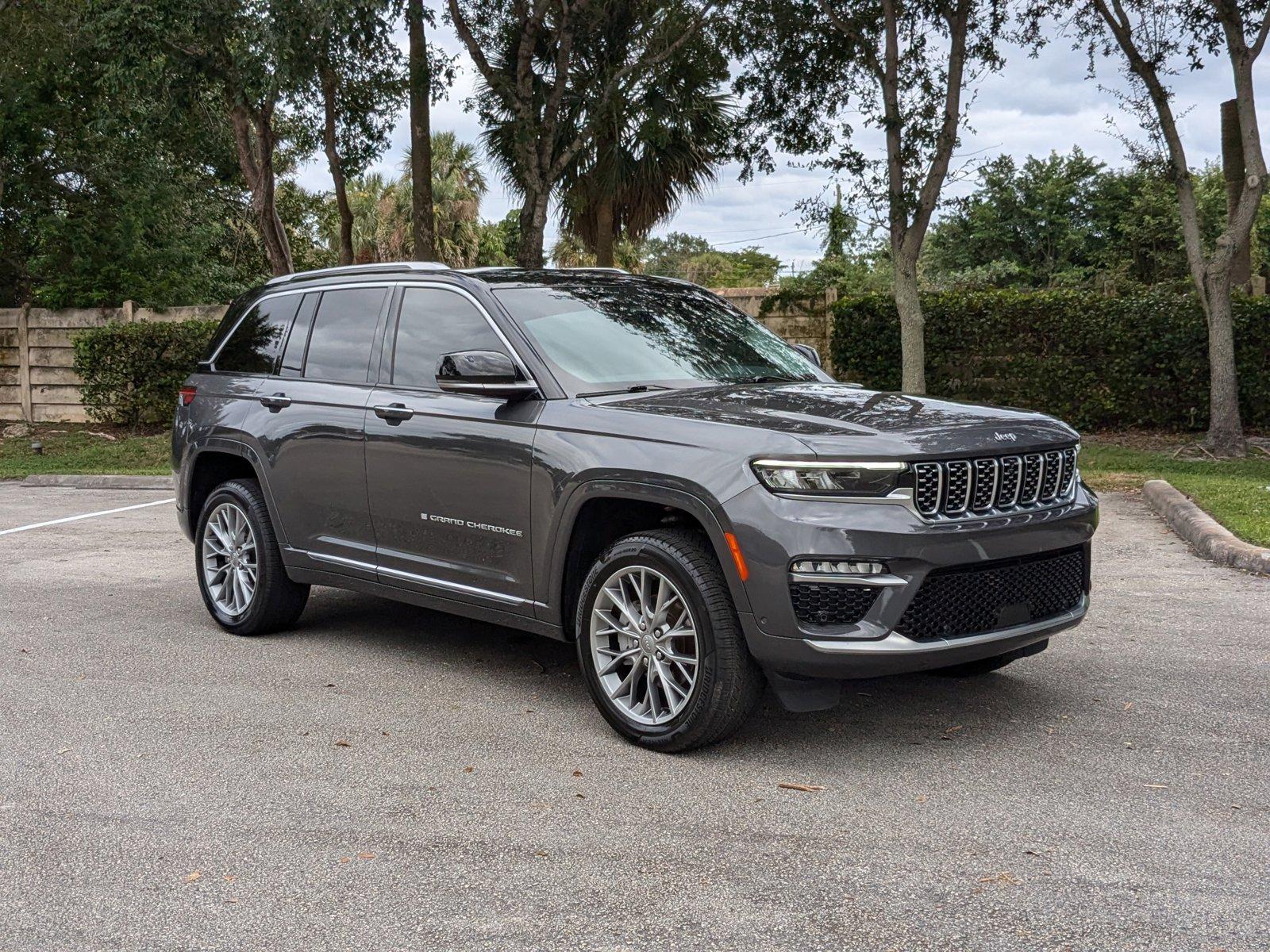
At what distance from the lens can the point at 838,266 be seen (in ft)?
139

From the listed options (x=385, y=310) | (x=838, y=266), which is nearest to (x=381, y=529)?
(x=385, y=310)

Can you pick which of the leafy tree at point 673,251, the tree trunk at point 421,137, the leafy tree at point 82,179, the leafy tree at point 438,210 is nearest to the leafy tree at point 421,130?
the tree trunk at point 421,137

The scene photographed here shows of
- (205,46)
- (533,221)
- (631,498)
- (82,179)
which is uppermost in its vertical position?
(205,46)

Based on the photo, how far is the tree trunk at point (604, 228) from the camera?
2148 cm

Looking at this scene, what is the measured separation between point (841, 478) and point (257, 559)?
145 inches

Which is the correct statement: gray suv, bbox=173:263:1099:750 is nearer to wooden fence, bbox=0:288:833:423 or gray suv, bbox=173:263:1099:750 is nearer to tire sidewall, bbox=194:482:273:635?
tire sidewall, bbox=194:482:273:635

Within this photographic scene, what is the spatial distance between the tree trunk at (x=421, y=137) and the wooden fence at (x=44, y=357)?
5667mm

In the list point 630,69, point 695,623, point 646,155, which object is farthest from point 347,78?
point 695,623

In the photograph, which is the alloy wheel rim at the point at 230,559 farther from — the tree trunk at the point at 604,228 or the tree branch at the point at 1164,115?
the tree trunk at the point at 604,228

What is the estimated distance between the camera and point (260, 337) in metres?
7.21

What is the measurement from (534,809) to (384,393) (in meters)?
2.51

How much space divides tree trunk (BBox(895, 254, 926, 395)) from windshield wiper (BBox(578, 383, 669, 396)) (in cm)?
1075

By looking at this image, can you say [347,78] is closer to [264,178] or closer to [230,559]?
[264,178]

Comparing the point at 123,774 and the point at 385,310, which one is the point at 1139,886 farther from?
the point at 385,310
